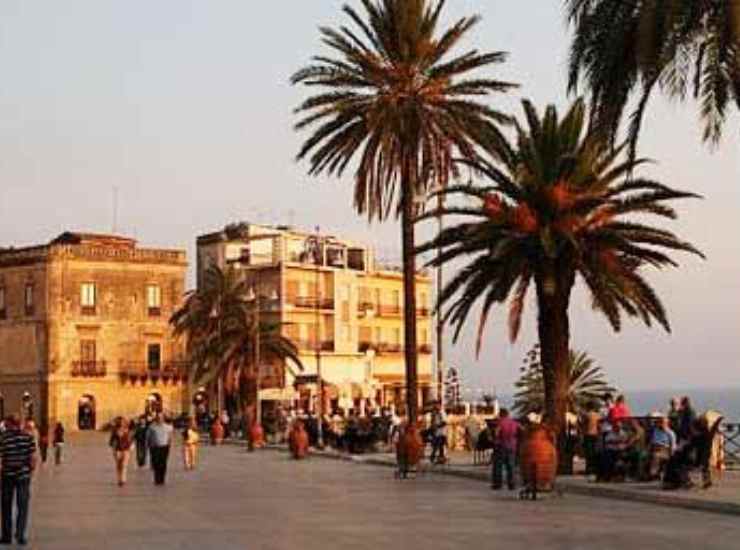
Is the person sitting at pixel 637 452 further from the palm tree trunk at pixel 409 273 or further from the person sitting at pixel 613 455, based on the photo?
the palm tree trunk at pixel 409 273

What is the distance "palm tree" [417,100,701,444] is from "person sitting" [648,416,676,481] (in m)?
3.69

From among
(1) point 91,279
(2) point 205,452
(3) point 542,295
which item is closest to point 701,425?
(3) point 542,295

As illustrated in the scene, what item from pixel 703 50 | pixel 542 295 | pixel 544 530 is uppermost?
pixel 703 50

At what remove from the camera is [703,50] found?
24.3 m

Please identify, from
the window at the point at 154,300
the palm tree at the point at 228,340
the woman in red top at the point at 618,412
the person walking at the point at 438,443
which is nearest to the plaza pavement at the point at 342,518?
the woman in red top at the point at 618,412

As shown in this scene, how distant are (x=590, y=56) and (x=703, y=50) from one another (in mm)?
1732

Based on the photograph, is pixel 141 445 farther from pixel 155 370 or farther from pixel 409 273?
pixel 155 370

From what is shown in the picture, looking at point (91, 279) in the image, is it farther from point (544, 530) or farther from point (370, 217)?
point (544, 530)

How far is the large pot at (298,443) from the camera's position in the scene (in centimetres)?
5396

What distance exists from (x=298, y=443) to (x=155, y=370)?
51293 millimetres

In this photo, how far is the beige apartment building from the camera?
10819 cm

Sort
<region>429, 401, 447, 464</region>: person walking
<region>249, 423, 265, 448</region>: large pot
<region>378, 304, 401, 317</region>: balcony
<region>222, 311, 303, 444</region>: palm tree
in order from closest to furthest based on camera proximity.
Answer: <region>429, 401, 447, 464</region>: person walking < <region>249, 423, 265, 448</region>: large pot < <region>222, 311, 303, 444</region>: palm tree < <region>378, 304, 401, 317</region>: balcony

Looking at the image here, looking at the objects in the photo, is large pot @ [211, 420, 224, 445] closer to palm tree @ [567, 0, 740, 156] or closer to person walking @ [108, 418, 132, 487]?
person walking @ [108, 418, 132, 487]

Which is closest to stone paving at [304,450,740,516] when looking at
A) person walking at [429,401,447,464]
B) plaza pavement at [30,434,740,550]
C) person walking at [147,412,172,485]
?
plaza pavement at [30,434,740,550]
